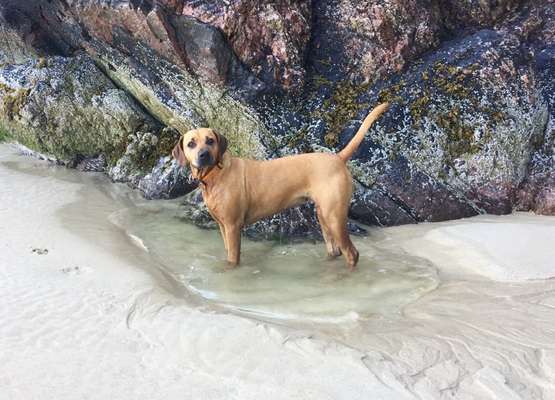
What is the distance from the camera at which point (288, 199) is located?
5.92 m

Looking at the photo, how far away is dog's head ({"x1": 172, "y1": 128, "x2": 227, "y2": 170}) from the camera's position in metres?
5.38

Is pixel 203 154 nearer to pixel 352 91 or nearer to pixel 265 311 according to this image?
pixel 265 311

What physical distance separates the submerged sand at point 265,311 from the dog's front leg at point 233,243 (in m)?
0.19

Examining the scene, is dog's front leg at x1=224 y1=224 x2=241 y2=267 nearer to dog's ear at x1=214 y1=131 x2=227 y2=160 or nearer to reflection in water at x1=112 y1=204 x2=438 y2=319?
reflection in water at x1=112 y1=204 x2=438 y2=319

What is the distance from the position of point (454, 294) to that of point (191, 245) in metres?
3.04

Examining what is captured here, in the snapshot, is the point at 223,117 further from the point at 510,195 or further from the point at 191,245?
the point at 510,195

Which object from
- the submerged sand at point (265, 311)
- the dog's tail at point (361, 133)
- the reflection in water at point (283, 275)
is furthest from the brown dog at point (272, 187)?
the submerged sand at point (265, 311)

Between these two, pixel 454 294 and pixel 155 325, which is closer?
pixel 155 325

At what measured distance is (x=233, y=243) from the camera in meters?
5.79

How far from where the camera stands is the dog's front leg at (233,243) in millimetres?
5766

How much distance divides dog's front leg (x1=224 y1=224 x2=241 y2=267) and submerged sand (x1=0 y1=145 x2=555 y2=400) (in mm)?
193

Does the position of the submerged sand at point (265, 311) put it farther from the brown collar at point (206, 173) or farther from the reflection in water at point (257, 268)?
the brown collar at point (206, 173)

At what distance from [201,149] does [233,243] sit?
3.59ft

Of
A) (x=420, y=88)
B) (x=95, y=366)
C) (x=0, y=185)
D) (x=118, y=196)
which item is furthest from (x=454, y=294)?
(x=0, y=185)
